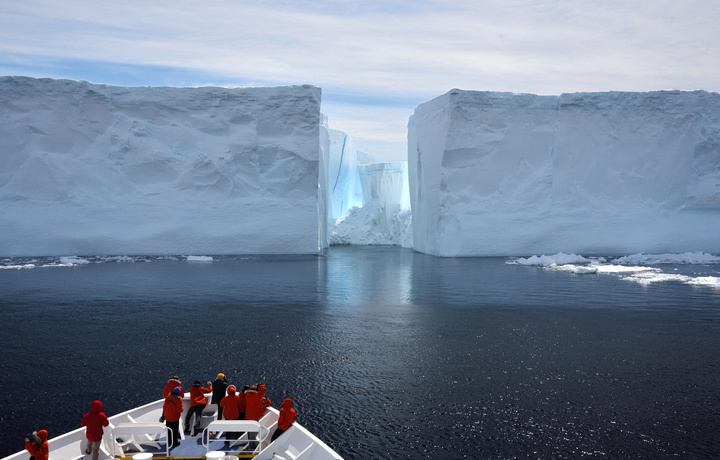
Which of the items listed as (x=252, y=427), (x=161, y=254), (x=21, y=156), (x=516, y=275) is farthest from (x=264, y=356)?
(x=21, y=156)

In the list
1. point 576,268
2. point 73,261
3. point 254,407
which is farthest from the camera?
point 73,261

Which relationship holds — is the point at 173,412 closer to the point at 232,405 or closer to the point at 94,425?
the point at 232,405

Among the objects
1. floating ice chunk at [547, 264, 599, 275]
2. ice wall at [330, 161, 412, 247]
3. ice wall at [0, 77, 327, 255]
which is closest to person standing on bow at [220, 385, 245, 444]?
floating ice chunk at [547, 264, 599, 275]

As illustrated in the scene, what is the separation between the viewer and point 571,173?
24.6 meters

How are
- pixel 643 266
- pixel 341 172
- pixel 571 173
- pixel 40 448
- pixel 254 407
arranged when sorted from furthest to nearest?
pixel 341 172, pixel 571 173, pixel 643 266, pixel 254 407, pixel 40 448

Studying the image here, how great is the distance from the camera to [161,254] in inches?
902

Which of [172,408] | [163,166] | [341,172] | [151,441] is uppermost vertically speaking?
[341,172]

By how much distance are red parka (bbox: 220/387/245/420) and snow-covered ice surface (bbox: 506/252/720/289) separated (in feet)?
40.2

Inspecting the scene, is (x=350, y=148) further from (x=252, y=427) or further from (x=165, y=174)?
(x=252, y=427)

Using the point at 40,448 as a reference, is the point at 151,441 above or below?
below

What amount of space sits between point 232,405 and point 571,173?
21.8 metres

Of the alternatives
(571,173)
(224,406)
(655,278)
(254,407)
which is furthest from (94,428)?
(571,173)

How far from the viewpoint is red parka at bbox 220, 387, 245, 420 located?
17.7 ft

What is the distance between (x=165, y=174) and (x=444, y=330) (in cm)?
1831
